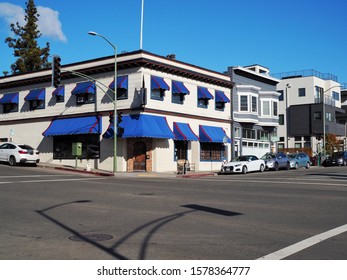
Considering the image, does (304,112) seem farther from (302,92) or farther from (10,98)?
(10,98)

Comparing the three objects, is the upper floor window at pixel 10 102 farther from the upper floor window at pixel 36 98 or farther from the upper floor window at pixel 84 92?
the upper floor window at pixel 84 92

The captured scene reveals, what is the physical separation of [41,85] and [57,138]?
18.4ft

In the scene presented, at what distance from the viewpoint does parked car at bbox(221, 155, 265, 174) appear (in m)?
31.4

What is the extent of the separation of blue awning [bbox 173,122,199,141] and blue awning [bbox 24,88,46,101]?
1266cm

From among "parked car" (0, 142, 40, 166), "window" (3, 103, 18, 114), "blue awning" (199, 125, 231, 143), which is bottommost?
"parked car" (0, 142, 40, 166)

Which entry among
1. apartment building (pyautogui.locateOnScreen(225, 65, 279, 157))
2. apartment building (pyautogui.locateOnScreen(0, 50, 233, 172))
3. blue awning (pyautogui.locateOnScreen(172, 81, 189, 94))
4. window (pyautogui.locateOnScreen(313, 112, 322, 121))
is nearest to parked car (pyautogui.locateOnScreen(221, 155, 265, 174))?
apartment building (pyautogui.locateOnScreen(0, 50, 233, 172))

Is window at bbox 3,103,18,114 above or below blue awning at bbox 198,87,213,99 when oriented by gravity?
below

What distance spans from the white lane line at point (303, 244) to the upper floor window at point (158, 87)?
23270 millimetres

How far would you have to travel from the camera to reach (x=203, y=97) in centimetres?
3575

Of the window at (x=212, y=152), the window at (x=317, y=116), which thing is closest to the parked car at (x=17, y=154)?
the window at (x=212, y=152)

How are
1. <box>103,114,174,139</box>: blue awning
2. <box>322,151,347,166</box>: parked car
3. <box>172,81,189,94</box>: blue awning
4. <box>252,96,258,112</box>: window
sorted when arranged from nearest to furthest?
<box>103,114,174,139</box>: blue awning < <box>172,81,189,94</box>: blue awning < <box>252,96,258,112</box>: window < <box>322,151,347,166</box>: parked car

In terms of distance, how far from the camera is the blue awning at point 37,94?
36.8 meters

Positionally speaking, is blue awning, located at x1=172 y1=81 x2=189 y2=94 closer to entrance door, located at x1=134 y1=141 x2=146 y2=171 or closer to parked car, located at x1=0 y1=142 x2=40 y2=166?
entrance door, located at x1=134 y1=141 x2=146 y2=171
